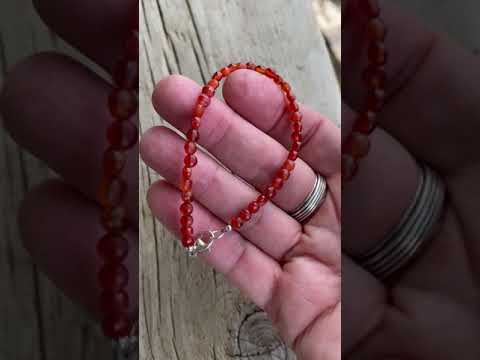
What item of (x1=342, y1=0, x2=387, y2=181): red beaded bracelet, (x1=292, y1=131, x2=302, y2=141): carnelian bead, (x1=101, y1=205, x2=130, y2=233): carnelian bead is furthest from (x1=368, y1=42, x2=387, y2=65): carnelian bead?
(x1=101, y1=205, x2=130, y2=233): carnelian bead

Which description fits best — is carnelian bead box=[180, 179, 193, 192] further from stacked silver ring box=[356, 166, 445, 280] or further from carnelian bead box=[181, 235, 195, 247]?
stacked silver ring box=[356, 166, 445, 280]

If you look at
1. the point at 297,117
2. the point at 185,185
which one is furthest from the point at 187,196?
the point at 297,117

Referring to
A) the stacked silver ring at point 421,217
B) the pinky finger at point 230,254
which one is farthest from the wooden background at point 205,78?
the stacked silver ring at point 421,217

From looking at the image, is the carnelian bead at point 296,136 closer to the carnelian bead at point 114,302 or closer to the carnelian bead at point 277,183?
the carnelian bead at point 277,183

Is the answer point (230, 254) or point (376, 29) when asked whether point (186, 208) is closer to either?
point (230, 254)

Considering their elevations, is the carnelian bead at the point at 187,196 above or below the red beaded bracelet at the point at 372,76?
below

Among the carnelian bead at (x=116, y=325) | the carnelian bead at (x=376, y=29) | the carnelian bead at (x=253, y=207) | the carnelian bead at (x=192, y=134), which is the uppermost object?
the carnelian bead at (x=376, y=29)

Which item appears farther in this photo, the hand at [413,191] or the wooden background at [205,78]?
the wooden background at [205,78]

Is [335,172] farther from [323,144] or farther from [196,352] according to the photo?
[196,352]
